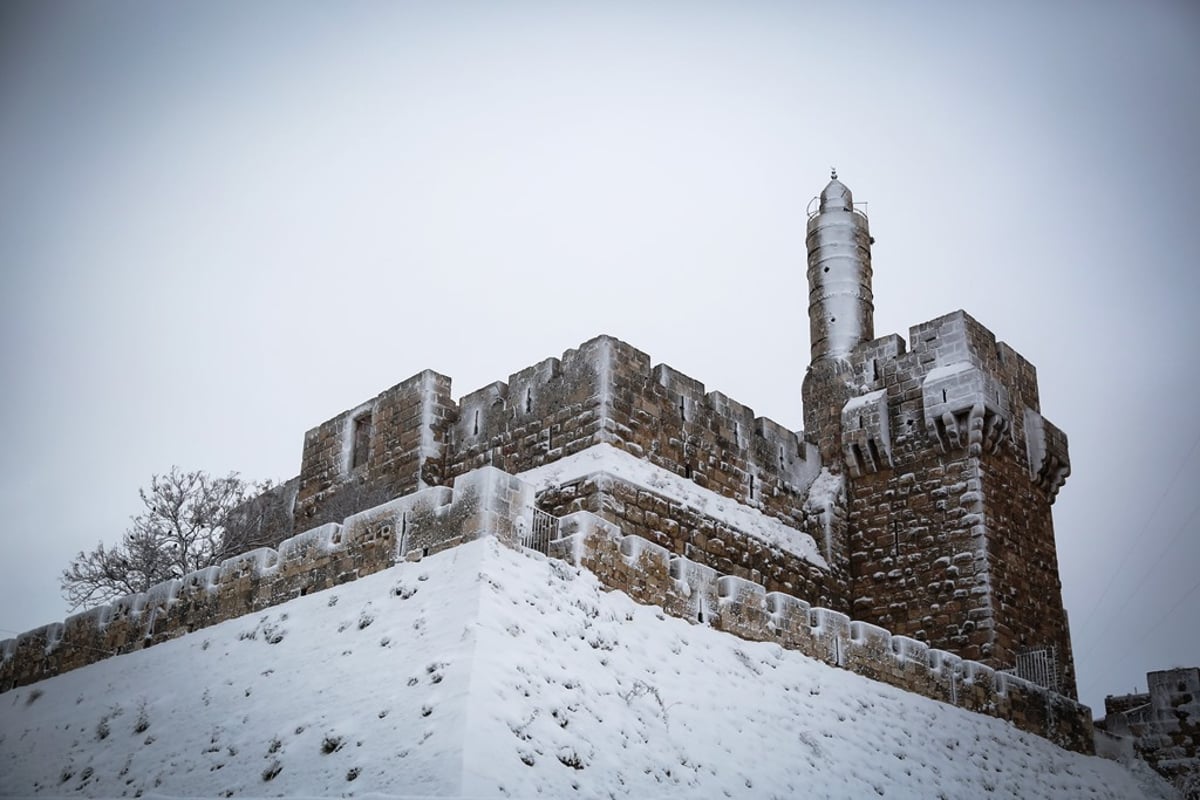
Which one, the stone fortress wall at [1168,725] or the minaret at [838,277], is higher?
the minaret at [838,277]

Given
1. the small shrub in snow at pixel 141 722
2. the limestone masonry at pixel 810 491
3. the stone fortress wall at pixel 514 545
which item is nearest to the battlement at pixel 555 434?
the limestone masonry at pixel 810 491

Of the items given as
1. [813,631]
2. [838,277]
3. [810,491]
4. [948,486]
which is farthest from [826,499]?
[813,631]

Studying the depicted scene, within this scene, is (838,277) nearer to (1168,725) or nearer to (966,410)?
(966,410)

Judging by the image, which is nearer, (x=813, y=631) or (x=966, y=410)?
(x=813, y=631)

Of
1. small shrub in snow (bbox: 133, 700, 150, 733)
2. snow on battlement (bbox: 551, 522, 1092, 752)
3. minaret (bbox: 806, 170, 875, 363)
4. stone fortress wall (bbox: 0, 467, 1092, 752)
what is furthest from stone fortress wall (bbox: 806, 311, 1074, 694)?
small shrub in snow (bbox: 133, 700, 150, 733)

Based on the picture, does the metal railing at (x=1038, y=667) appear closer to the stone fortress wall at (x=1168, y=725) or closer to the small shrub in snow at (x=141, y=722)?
the stone fortress wall at (x=1168, y=725)

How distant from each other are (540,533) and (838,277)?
1291cm

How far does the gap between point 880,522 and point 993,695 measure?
4.18 meters

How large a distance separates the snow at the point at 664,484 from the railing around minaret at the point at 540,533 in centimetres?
383

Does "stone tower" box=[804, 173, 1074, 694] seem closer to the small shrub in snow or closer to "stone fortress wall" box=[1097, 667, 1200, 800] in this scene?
"stone fortress wall" box=[1097, 667, 1200, 800]

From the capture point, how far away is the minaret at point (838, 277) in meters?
24.4

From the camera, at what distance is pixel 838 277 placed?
25.3 m

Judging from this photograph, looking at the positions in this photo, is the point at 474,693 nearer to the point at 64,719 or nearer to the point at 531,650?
the point at 531,650

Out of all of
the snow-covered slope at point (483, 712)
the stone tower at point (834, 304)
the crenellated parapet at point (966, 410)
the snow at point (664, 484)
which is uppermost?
the stone tower at point (834, 304)
